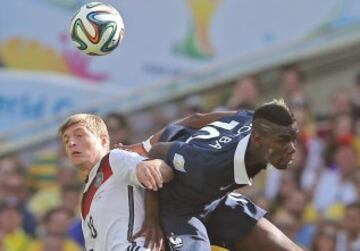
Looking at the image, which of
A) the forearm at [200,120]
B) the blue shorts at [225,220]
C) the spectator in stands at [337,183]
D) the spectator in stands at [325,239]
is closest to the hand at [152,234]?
the blue shorts at [225,220]

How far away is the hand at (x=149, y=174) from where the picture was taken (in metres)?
7.57

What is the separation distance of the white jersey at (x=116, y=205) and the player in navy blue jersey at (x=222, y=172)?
0.17 m

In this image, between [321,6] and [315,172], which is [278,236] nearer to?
[315,172]

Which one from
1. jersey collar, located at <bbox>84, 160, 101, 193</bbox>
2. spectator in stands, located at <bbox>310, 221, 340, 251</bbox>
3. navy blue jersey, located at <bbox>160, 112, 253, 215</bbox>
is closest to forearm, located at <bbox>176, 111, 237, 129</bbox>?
navy blue jersey, located at <bbox>160, 112, 253, 215</bbox>

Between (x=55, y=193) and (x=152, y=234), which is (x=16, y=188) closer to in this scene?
(x=55, y=193)

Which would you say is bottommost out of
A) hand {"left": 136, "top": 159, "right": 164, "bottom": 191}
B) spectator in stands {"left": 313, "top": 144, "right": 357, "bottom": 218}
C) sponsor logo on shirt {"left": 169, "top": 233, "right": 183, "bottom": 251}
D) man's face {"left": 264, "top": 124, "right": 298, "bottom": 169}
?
spectator in stands {"left": 313, "top": 144, "right": 357, "bottom": 218}

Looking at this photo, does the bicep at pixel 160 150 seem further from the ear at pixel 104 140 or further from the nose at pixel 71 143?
the nose at pixel 71 143

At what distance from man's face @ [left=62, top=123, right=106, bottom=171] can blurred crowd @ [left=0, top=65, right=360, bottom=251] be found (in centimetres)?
346

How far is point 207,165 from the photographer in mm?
7551

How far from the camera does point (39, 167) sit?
1373 centimetres

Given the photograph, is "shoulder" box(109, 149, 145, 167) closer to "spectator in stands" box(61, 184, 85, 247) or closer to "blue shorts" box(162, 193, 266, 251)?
"blue shorts" box(162, 193, 266, 251)

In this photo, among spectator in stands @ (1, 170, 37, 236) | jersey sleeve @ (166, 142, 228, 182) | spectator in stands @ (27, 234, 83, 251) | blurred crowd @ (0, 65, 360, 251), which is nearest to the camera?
jersey sleeve @ (166, 142, 228, 182)

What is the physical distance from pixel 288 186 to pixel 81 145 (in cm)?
413

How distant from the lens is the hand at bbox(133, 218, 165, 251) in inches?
304
